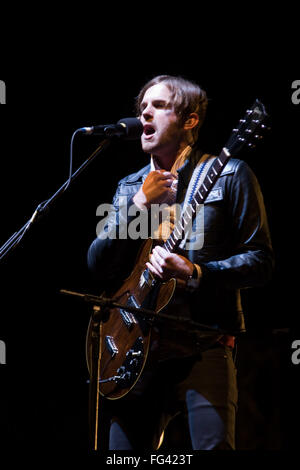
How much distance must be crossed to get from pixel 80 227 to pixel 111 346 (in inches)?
56.1

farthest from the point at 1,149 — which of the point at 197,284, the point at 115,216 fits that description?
the point at 197,284

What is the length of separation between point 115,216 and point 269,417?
5.49ft

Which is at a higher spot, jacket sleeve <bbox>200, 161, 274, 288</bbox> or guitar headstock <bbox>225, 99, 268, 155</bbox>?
guitar headstock <bbox>225, 99, 268, 155</bbox>

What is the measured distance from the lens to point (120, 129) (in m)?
2.06

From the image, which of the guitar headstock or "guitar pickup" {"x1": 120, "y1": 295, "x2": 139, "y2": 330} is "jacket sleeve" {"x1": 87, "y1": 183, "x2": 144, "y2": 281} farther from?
the guitar headstock

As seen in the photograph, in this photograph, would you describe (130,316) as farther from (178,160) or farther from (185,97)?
(185,97)

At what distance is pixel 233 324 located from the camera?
1.95 m

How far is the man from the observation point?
183 cm

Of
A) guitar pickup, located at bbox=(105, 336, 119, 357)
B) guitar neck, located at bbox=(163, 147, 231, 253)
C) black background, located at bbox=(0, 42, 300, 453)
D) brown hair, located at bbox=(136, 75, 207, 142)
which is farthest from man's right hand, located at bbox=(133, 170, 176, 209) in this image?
black background, located at bbox=(0, 42, 300, 453)

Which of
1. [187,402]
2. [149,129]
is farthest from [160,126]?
[187,402]

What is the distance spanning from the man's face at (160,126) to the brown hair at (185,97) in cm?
4

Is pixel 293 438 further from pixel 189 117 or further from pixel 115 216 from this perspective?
pixel 189 117

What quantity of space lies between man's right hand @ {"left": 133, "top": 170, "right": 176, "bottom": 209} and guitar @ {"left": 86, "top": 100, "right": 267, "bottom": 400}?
6.4 inches

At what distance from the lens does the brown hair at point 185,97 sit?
245 centimetres
